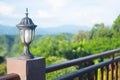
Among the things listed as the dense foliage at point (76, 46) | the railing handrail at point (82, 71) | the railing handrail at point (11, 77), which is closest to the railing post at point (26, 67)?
the railing handrail at point (11, 77)

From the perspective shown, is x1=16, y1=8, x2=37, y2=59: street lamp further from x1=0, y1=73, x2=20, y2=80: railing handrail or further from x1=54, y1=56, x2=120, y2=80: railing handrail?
x1=54, y1=56, x2=120, y2=80: railing handrail

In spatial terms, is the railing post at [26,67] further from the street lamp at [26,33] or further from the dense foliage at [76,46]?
the dense foliage at [76,46]

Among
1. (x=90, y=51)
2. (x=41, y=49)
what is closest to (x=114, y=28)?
(x=90, y=51)

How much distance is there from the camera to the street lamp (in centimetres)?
188

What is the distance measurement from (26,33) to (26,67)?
0.72ft

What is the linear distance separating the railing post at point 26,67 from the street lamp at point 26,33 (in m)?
0.05

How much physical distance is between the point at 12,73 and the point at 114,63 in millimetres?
1552

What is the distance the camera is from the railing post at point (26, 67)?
72.0 inches

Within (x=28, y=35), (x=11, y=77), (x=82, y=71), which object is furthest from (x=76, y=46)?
(x=11, y=77)

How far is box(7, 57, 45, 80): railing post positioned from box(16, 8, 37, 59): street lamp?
5cm

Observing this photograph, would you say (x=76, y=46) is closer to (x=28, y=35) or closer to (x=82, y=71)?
(x=82, y=71)

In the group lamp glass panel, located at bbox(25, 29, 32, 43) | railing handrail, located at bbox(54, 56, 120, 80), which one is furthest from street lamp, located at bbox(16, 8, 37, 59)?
railing handrail, located at bbox(54, 56, 120, 80)

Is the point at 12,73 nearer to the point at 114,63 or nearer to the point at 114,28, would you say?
the point at 114,63

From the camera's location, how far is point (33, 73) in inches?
74.7
